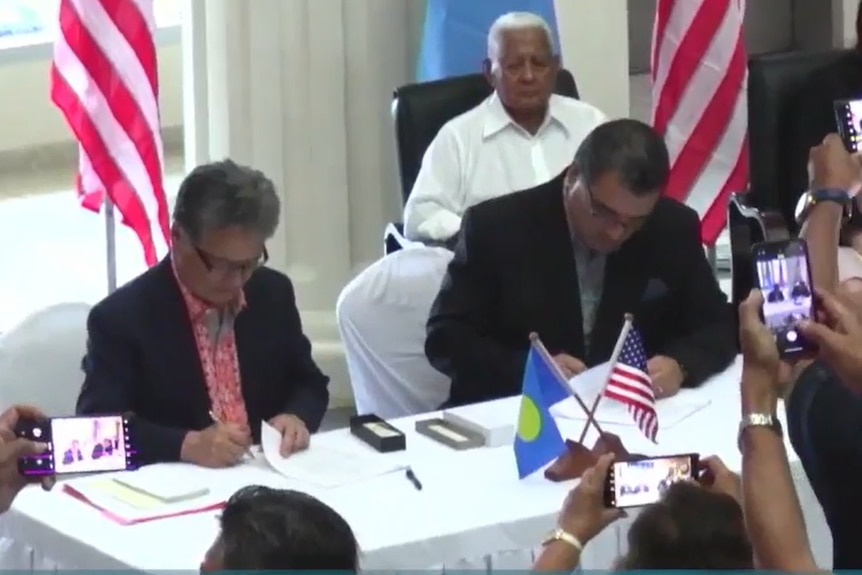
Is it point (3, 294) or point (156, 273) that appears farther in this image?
point (3, 294)

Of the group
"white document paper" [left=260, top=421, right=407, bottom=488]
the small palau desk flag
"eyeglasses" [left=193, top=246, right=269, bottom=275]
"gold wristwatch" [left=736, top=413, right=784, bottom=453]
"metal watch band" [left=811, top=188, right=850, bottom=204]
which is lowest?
"white document paper" [left=260, top=421, right=407, bottom=488]

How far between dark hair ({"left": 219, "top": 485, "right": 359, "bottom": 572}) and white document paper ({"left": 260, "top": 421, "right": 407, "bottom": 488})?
1.20 metres

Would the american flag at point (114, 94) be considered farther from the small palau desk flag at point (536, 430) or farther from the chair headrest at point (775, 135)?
the small palau desk flag at point (536, 430)

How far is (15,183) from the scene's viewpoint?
34.3ft

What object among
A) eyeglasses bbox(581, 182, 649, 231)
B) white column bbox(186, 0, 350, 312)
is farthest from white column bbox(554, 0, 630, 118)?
eyeglasses bbox(581, 182, 649, 231)

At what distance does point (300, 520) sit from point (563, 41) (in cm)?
481

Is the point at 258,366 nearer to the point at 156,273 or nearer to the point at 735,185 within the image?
the point at 156,273

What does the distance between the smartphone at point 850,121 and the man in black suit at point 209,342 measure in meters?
1.55

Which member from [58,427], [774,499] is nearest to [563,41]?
[58,427]

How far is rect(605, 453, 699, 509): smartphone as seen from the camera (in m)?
2.55

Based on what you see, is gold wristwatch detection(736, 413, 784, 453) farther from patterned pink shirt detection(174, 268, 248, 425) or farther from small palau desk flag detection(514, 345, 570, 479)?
patterned pink shirt detection(174, 268, 248, 425)

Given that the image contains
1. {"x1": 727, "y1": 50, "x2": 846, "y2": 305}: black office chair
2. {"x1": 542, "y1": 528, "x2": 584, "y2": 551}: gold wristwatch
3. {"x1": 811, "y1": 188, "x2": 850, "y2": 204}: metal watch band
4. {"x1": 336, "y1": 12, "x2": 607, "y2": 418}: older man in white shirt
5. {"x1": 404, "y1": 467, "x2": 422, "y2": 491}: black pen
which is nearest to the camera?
{"x1": 542, "y1": 528, "x2": 584, "y2": 551}: gold wristwatch

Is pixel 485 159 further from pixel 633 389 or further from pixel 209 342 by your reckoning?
pixel 633 389

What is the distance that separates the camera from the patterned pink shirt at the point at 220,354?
3600 mm
